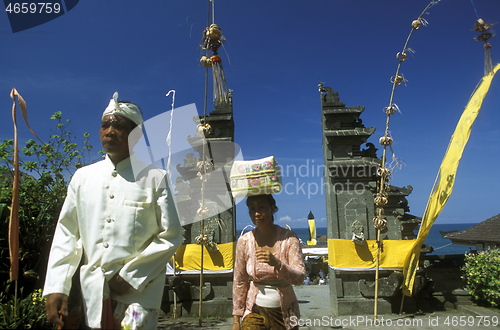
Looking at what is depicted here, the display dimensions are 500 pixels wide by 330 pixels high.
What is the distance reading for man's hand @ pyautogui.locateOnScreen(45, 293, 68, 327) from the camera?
219cm

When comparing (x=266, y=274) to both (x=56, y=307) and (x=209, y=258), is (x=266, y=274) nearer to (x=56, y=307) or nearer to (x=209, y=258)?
(x=56, y=307)

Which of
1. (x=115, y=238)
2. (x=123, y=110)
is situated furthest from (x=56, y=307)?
(x=123, y=110)

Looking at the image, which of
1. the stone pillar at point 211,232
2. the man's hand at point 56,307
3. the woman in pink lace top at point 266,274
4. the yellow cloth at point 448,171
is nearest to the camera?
the man's hand at point 56,307

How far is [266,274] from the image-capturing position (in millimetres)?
3051

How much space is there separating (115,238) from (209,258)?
20.4ft

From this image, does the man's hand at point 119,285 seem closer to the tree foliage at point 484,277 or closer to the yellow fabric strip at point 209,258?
the yellow fabric strip at point 209,258

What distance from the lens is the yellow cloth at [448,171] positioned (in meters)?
7.61

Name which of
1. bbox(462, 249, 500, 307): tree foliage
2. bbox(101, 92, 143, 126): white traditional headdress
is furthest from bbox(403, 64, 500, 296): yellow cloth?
bbox(101, 92, 143, 126): white traditional headdress

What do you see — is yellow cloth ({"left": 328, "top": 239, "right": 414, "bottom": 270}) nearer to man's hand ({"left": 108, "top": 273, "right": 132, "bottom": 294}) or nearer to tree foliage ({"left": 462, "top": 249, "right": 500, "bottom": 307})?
tree foliage ({"left": 462, "top": 249, "right": 500, "bottom": 307})

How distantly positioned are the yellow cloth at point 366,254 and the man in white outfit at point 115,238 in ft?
21.3

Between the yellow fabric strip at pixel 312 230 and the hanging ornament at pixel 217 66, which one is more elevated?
the hanging ornament at pixel 217 66

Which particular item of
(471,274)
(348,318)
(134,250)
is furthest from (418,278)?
(134,250)

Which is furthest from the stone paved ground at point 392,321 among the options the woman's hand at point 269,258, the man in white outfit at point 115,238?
the man in white outfit at point 115,238

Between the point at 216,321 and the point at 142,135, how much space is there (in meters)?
6.35
